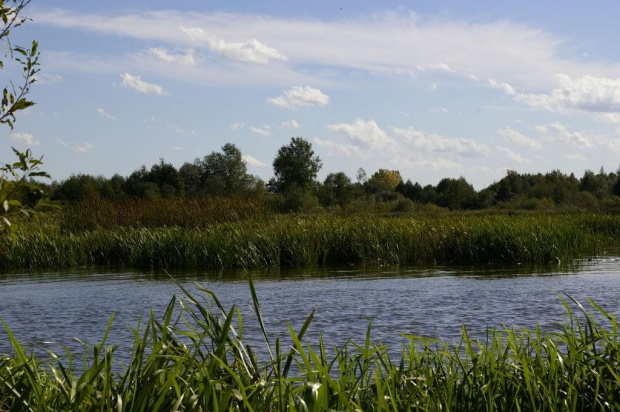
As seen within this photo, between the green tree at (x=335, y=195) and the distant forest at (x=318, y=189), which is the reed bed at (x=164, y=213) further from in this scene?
the green tree at (x=335, y=195)

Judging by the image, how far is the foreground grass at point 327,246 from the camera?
19500 mm

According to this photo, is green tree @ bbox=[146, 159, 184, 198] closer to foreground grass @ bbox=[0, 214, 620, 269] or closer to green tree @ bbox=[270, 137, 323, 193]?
green tree @ bbox=[270, 137, 323, 193]

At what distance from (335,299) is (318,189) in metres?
47.0

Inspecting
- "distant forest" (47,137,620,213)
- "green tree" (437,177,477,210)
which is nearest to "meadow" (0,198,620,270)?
"distant forest" (47,137,620,213)

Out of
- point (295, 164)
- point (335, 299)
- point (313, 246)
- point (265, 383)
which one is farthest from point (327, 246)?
point (295, 164)

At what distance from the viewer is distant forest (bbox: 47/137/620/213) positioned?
4659cm

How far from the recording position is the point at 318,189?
60.0 m

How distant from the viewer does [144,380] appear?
3264 millimetres

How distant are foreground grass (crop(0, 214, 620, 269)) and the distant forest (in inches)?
395

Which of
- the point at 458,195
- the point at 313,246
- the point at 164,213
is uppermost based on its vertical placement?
the point at 458,195

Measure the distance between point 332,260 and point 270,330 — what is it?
10466mm

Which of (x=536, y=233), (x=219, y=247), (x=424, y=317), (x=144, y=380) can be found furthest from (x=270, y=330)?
(x=536, y=233)

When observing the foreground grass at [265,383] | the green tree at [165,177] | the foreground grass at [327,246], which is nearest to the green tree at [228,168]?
the green tree at [165,177]

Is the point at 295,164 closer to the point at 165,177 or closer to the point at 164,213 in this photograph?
the point at 165,177
